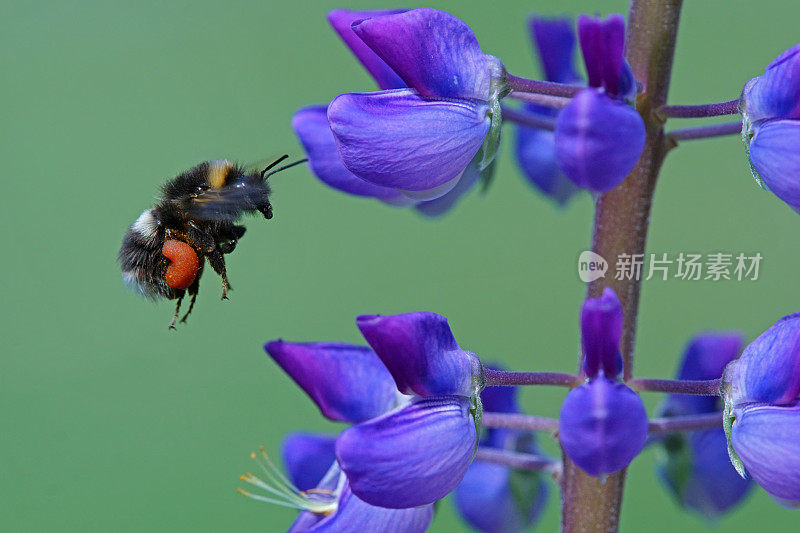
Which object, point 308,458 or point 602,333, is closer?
point 602,333

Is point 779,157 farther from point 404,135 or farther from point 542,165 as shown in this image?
point 542,165

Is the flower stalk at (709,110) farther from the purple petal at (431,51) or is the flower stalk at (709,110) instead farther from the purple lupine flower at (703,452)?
the purple lupine flower at (703,452)

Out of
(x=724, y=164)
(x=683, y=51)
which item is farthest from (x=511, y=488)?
(x=683, y=51)

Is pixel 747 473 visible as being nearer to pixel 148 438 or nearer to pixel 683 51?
pixel 148 438

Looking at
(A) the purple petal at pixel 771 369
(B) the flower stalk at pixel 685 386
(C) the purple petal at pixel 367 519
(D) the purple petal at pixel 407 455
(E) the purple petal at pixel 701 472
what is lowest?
(E) the purple petal at pixel 701 472

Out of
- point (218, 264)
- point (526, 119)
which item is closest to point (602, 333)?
point (526, 119)

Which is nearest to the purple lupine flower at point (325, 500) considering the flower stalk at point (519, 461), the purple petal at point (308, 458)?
the purple petal at point (308, 458)
